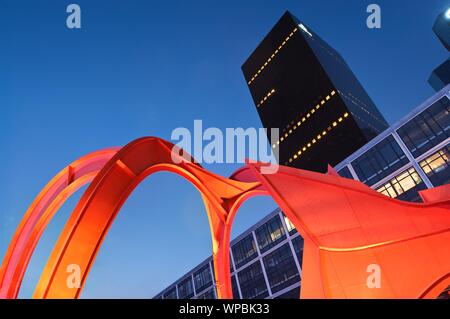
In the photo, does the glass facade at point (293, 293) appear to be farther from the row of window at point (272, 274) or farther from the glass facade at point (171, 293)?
the glass facade at point (171, 293)

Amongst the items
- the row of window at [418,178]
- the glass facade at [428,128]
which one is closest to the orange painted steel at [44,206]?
the row of window at [418,178]

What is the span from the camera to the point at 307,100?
89500mm

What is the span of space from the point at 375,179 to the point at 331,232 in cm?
3696

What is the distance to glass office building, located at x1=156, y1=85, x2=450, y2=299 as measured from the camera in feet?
122

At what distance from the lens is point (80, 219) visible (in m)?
8.37

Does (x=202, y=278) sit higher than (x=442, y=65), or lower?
lower

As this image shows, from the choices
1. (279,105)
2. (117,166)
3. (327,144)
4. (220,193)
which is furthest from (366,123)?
(117,166)

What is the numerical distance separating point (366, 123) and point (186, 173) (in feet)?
258

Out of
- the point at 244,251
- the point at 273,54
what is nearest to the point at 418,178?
the point at 244,251

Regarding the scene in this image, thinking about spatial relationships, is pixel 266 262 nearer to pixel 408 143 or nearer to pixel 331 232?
pixel 408 143

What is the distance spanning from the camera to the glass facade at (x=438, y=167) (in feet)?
116

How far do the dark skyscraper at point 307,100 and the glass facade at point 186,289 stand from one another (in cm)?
3935
